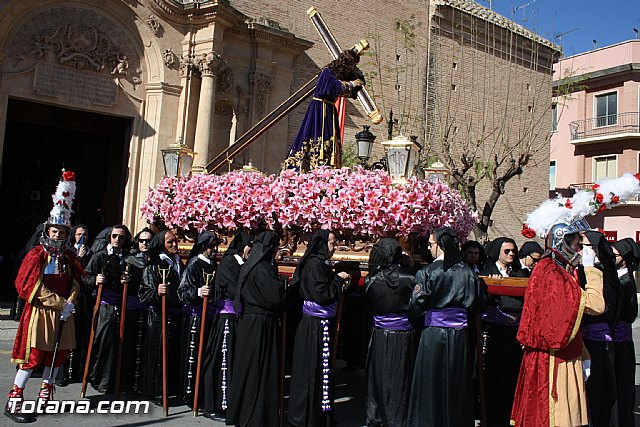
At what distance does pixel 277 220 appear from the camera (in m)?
7.36

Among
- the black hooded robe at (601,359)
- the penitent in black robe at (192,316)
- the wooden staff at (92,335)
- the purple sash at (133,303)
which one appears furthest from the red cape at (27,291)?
the black hooded robe at (601,359)

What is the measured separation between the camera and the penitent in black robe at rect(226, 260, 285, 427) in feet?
18.8

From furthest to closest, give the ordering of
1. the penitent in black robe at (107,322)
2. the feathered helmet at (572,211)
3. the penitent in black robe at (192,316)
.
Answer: the penitent in black robe at (107,322) → the penitent in black robe at (192,316) → the feathered helmet at (572,211)

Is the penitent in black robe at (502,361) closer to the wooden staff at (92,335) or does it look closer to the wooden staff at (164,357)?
the wooden staff at (164,357)

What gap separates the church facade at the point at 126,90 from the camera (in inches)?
542

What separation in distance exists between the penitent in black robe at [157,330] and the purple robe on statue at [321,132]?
91.9 inches

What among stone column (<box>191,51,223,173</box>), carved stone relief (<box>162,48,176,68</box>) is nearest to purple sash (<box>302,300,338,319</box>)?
stone column (<box>191,51,223,173</box>)

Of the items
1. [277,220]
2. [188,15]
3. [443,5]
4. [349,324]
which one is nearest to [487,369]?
[349,324]

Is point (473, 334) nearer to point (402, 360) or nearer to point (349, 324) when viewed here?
point (402, 360)

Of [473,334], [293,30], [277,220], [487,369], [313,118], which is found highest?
[293,30]

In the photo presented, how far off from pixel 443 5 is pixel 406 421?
66.0 ft

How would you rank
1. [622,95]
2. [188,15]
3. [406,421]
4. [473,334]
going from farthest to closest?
1. [622,95]
2. [188,15]
3. [473,334]
4. [406,421]

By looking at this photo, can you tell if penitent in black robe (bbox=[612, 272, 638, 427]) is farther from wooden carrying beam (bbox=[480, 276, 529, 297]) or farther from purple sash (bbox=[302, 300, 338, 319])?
purple sash (bbox=[302, 300, 338, 319])

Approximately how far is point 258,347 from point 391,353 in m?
1.36
